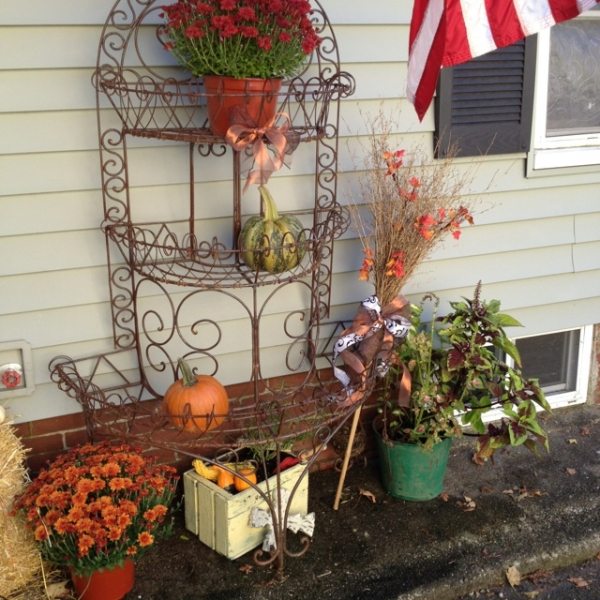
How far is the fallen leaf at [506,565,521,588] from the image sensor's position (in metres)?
3.03

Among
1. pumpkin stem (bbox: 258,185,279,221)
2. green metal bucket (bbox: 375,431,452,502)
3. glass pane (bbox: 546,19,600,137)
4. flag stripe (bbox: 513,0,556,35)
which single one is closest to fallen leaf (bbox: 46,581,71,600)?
green metal bucket (bbox: 375,431,452,502)

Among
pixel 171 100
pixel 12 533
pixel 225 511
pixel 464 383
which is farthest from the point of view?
pixel 464 383

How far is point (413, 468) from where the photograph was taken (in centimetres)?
335

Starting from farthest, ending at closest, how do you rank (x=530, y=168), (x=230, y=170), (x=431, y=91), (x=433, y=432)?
1. (x=530, y=168)
2. (x=433, y=432)
3. (x=230, y=170)
4. (x=431, y=91)

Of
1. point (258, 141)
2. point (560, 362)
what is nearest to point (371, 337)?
point (258, 141)

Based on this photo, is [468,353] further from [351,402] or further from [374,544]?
[374,544]

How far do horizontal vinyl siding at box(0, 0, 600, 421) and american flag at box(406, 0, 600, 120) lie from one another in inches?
21.4

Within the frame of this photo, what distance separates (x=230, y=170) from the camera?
3.03 m

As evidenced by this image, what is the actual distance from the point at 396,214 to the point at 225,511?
4.33ft

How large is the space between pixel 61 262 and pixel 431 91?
1.46 meters

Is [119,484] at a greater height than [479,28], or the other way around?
[479,28]

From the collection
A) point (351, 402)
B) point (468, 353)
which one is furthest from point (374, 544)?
point (468, 353)

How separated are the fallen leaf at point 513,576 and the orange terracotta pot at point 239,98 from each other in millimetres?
1950

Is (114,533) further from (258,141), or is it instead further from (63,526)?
(258,141)
